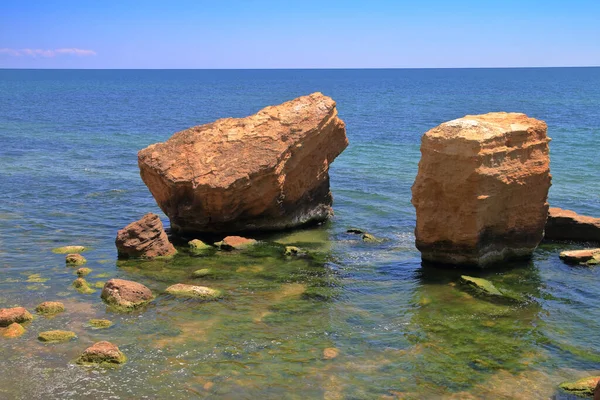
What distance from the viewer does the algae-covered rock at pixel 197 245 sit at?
2106 cm

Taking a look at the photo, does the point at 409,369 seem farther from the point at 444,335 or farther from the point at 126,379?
the point at 126,379

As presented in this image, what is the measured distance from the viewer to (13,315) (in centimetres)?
1489

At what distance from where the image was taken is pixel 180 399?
1205 cm

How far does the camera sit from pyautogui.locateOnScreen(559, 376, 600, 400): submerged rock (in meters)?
12.3

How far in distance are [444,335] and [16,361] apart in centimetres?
864

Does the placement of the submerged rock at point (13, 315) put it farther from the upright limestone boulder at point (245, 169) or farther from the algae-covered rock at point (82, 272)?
the upright limestone boulder at point (245, 169)

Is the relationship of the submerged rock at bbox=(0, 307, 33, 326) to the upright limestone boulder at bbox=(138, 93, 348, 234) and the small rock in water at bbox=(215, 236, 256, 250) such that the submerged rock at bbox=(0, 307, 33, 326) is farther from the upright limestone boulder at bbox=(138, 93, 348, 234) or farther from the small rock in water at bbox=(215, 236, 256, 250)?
the upright limestone boulder at bbox=(138, 93, 348, 234)

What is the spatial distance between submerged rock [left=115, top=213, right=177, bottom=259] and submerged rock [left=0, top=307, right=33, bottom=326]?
495 centimetres

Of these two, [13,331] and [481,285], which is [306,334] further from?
[13,331]

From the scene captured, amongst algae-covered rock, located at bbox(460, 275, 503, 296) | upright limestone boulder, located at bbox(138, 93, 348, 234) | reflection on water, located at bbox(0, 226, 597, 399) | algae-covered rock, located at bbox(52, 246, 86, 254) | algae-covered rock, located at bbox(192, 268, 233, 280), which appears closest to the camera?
reflection on water, located at bbox(0, 226, 597, 399)

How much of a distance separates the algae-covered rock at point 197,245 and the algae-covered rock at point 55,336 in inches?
275

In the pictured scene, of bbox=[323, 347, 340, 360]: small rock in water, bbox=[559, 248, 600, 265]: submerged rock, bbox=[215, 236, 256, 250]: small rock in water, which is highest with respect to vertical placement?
bbox=[559, 248, 600, 265]: submerged rock

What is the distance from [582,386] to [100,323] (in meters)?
9.71

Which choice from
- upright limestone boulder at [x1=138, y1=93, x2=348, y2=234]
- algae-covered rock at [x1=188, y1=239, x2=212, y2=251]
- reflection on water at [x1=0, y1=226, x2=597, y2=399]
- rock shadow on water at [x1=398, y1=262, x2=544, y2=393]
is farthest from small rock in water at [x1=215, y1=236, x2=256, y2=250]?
rock shadow on water at [x1=398, y1=262, x2=544, y2=393]
